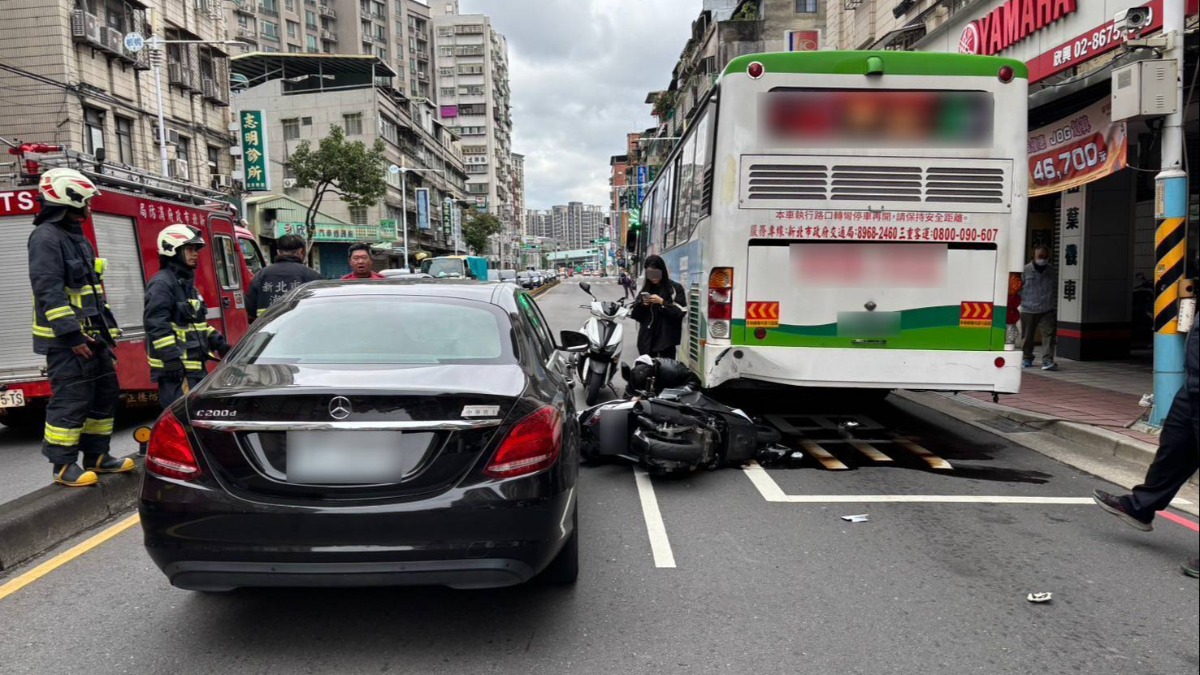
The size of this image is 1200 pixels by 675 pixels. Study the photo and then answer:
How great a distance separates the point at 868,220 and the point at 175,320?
5.16 meters

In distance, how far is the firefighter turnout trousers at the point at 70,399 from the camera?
4828 millimetres

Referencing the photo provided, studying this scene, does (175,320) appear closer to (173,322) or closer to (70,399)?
(173,322)

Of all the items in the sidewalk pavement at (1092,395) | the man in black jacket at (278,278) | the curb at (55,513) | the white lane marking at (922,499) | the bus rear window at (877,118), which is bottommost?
the white lane marking at (922,499)

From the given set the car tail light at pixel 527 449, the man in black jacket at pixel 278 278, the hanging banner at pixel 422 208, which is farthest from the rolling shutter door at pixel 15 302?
the hanging banner at pixel 422 208

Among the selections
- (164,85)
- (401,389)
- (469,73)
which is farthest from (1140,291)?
(469,73)

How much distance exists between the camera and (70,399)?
486cm

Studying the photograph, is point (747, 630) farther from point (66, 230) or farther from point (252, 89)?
point (252, 89)

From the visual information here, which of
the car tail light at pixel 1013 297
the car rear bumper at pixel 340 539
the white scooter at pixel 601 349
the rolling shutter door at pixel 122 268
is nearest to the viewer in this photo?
the car rear bumper at pixel 340 539

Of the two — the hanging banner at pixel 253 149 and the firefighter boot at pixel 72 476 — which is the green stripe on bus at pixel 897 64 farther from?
the hanging banner at pixel 253 149

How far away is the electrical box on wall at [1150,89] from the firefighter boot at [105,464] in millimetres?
8013

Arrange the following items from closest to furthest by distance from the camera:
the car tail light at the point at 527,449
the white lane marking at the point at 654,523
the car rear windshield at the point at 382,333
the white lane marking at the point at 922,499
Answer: the car tail light at the point at 527,449 → the car rear windshield at the point at 382,333 → the white lane marking at the point at 654,523 → the white lane marking at the point at 922,499

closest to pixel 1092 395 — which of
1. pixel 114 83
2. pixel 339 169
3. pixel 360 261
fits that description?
pixel 360 261

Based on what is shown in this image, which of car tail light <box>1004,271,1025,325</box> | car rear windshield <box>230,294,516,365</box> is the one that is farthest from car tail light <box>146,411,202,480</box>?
car tail light <box>1004,271,1025,325</box>

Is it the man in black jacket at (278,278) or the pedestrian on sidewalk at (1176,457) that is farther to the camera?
the man in black jacket at (278,278)
